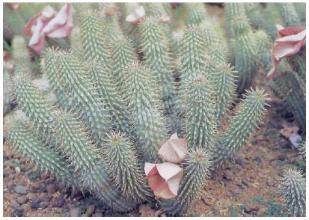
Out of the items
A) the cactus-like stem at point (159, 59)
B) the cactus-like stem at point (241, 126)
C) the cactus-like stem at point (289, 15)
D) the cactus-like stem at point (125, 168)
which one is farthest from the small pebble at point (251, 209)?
the cactus-like stem at point (289, 15)

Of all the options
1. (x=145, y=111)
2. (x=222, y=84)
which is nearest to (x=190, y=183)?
(x=145, y=111)

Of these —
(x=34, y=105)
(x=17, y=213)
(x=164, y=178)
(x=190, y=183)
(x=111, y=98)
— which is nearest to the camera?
(x=164, y=178)

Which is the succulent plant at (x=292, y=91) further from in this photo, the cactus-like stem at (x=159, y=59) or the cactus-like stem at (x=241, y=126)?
the cactus-like stem at (x=159, y=59)

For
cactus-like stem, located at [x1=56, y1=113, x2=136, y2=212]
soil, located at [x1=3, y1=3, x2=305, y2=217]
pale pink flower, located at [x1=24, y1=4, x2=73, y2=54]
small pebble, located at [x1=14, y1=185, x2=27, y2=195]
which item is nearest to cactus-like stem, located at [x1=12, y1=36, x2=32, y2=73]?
pale pink flower, located at [x1=24, y1=4, x2=73, y2=54]

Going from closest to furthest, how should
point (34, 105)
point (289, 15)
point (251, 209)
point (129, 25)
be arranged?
1. point (34, 105)
2. point (251, 209)
3. point (129, 25)
4. point (289, 15)

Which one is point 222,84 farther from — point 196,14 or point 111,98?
point 196,14

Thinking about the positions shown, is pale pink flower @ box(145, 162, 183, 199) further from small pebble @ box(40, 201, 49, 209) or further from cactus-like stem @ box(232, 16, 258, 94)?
cactus-like stem @ box(232, 16, 258, 94)

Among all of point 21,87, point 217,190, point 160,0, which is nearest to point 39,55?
point 160,0
